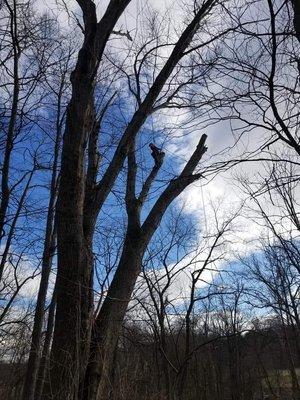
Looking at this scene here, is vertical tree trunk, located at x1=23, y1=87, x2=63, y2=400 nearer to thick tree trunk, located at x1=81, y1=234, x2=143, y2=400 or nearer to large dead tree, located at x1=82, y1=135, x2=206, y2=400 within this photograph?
large dead tree, located at x1=82, y1=135, x2=206, y2=400

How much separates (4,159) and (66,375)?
142 inches

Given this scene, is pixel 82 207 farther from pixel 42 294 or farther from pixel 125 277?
pixel 42 294

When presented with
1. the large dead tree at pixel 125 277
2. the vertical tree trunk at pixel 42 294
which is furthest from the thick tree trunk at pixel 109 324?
the vertical tree trunk at pixel 42 294

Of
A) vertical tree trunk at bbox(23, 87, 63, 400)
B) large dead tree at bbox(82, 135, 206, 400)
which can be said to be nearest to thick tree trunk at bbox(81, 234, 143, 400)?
large dead tree at bbox(82, 135, 206, 400)

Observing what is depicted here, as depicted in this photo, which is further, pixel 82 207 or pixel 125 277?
pixel 125 277

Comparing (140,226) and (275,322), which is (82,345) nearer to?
(140,226)

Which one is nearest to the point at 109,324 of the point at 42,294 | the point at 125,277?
the point at 125,277

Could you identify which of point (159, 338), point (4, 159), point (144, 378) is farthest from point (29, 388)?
point (4, 159)

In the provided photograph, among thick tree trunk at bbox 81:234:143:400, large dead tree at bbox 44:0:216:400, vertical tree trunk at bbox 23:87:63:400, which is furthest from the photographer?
vertical tree trunk at bbox 23:87:63:400

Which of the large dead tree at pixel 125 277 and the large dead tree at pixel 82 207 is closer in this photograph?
the large dead tree at pixel 82 207

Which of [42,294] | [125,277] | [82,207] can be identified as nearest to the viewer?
[82,207]

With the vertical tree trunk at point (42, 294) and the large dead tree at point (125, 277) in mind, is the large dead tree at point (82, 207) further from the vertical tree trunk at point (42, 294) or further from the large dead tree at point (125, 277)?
the vertical tree trunk at point (42, 294)

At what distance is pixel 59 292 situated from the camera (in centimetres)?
420

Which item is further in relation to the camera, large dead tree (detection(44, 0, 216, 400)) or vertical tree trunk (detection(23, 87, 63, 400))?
vertical tree trunk (detection(23, 87, 63, 400))
